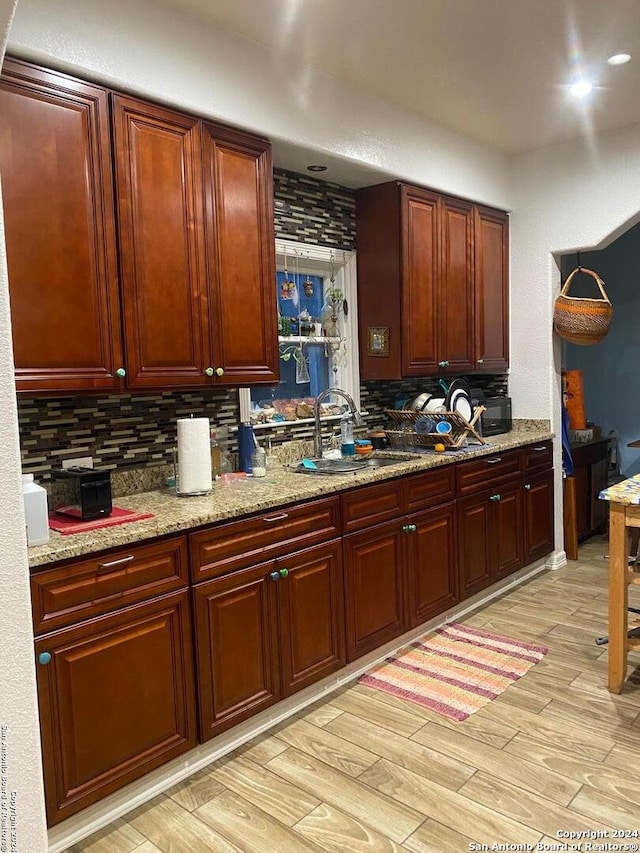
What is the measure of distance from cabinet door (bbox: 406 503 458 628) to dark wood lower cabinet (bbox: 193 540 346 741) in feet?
1.81

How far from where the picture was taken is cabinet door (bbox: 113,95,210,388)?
7.71 ft

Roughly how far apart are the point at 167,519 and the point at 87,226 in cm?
102

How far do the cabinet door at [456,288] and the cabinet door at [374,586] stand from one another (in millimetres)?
1343

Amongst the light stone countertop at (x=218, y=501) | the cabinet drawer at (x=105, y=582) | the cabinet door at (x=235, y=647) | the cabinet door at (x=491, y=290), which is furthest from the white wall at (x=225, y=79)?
the cabinet door at (x=235, y=647)

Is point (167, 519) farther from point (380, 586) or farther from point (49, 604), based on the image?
point (380, 586)

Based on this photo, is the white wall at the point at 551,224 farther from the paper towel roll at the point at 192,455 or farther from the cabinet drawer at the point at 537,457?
the paper towel roll at the point at 192,455

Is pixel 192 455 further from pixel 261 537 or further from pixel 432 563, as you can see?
pixel 432 563

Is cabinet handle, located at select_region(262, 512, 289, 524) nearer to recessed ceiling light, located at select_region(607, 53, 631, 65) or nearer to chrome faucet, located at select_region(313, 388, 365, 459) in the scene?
chrome faucet, located at select_region(313, 388, 365, 459)

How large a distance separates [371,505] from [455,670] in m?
0.86

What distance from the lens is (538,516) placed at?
430cm

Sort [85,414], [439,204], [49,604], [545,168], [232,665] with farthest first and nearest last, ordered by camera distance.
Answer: [545,168] → [439,204] → [85,414] → [232,665] → [49,604]

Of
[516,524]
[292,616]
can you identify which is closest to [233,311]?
[292,616]

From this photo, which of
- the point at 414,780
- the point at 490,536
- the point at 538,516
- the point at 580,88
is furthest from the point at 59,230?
the point at 538,516

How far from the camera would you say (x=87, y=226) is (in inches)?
88.0
